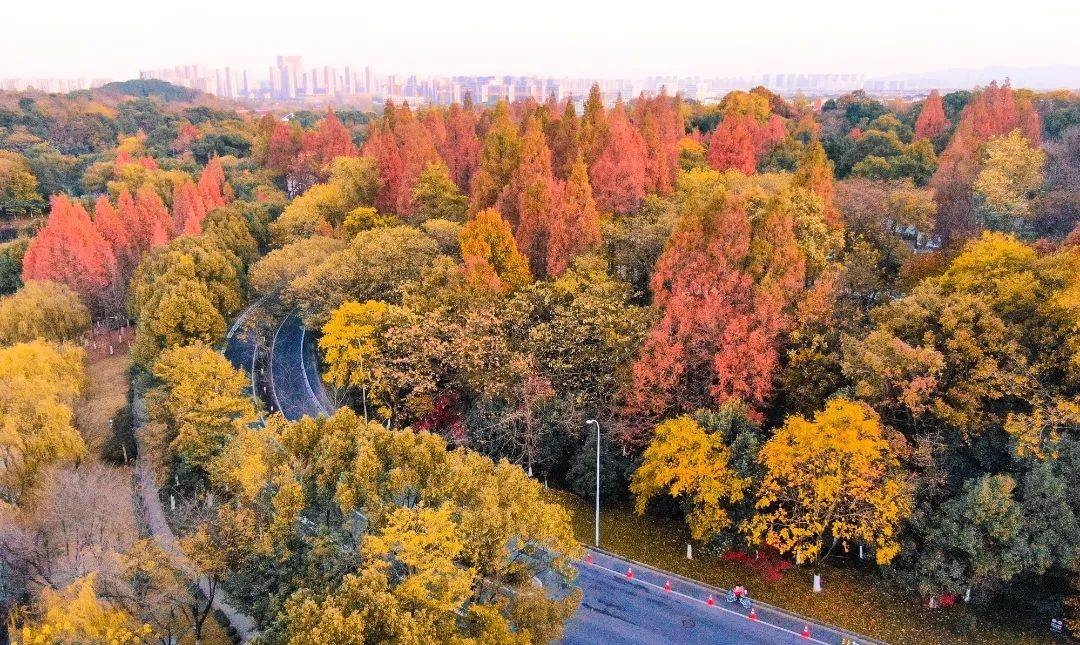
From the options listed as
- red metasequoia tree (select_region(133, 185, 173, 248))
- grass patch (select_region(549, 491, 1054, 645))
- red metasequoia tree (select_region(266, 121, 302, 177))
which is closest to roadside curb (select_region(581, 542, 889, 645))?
grass patch (select_region(549, 491, 1054, 645))

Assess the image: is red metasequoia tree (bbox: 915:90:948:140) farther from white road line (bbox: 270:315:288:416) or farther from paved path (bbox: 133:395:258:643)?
paved path (bbox: 133:395:258:643)

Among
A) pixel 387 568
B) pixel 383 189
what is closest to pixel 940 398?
pixel 387 568

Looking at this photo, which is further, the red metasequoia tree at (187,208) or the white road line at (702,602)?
the red metasequoia tree at (187,208)

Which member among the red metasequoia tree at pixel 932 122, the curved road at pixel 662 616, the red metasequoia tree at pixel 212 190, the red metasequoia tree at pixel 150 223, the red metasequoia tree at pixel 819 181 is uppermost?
the red metasequoia tree at pixel 932 122

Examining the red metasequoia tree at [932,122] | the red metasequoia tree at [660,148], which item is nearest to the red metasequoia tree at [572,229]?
the red metasequoia tree at [660,148]

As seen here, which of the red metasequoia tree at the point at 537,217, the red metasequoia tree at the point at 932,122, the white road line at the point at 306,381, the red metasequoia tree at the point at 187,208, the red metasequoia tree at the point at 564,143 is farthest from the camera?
the red metasequoia tree at the point at 932,122

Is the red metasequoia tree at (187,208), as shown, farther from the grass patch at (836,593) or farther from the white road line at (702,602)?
the white road line at (702,602)

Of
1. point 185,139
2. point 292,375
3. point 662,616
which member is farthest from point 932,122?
point 185,139

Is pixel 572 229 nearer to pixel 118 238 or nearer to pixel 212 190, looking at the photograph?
pixel 118 238
